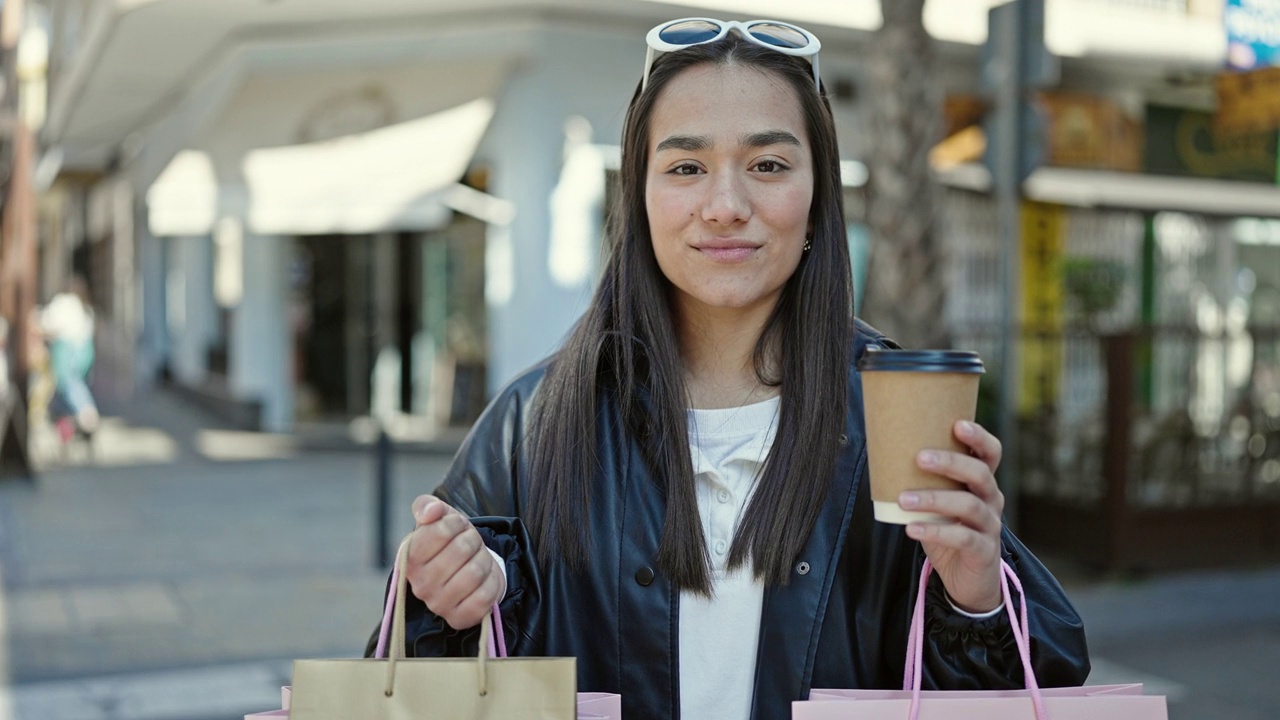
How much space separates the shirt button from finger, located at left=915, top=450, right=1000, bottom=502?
57 cm

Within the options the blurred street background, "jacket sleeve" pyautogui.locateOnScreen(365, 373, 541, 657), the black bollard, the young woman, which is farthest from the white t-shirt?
the black bollard

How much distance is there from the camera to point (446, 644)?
176cm

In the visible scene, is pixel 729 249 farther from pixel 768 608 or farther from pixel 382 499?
pixel 382 499

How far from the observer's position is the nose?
1803 millimetres

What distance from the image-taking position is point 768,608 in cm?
183

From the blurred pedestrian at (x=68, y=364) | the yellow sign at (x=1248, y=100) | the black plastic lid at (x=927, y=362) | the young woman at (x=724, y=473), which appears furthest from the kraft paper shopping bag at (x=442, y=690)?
the blurred pedestrian at (x=68, y=364)

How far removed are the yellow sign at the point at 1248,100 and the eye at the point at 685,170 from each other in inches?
386

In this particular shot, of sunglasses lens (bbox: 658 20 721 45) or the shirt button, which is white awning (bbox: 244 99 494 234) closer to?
sunglasses lens (bbox: 658 20 721 45)

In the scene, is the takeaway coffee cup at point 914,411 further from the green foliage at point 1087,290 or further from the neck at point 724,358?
the green foliage at point 1087,290

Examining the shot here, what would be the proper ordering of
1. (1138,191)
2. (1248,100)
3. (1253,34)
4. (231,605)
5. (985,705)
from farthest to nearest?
(1138,191) → (1248,100) → (1253,34) → (231,605) → (985,705)

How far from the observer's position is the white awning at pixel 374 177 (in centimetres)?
1177

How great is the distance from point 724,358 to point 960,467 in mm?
651

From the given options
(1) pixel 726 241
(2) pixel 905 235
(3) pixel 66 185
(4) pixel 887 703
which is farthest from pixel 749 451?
(3) pixel 66 185

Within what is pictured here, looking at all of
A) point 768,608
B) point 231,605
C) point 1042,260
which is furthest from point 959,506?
point 1042,260
